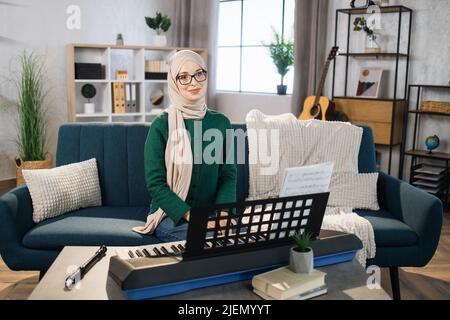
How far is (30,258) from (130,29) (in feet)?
13.3

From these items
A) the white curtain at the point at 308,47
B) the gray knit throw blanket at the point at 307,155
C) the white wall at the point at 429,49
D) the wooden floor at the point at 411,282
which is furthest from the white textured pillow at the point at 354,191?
the white curtain at the point at 308,47

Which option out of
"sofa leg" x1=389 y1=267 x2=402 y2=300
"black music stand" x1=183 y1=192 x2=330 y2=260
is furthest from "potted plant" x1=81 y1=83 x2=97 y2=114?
"black music stand" x1=183 y1=192 x2=330 y2=260

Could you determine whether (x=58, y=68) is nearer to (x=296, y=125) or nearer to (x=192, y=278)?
(x=296, y=125)

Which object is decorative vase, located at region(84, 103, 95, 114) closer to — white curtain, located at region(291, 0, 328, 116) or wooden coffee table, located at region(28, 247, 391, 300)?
white curtain, located at region(291, 0, 328, 116)

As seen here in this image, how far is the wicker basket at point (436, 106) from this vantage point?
436 centimetres

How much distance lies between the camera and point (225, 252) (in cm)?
146

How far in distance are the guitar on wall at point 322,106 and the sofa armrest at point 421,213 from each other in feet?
Result: 6.57

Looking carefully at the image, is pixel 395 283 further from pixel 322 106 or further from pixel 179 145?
pixel 322 106

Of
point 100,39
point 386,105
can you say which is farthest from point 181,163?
point 100,39

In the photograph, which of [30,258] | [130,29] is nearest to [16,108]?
[130,29]

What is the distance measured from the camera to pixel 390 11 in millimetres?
4707

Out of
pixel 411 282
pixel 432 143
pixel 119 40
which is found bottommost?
pixel 411 282

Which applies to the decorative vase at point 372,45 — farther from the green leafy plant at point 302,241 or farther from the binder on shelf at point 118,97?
the green leafy plant at point 302,241

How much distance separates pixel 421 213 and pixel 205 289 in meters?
1.50
